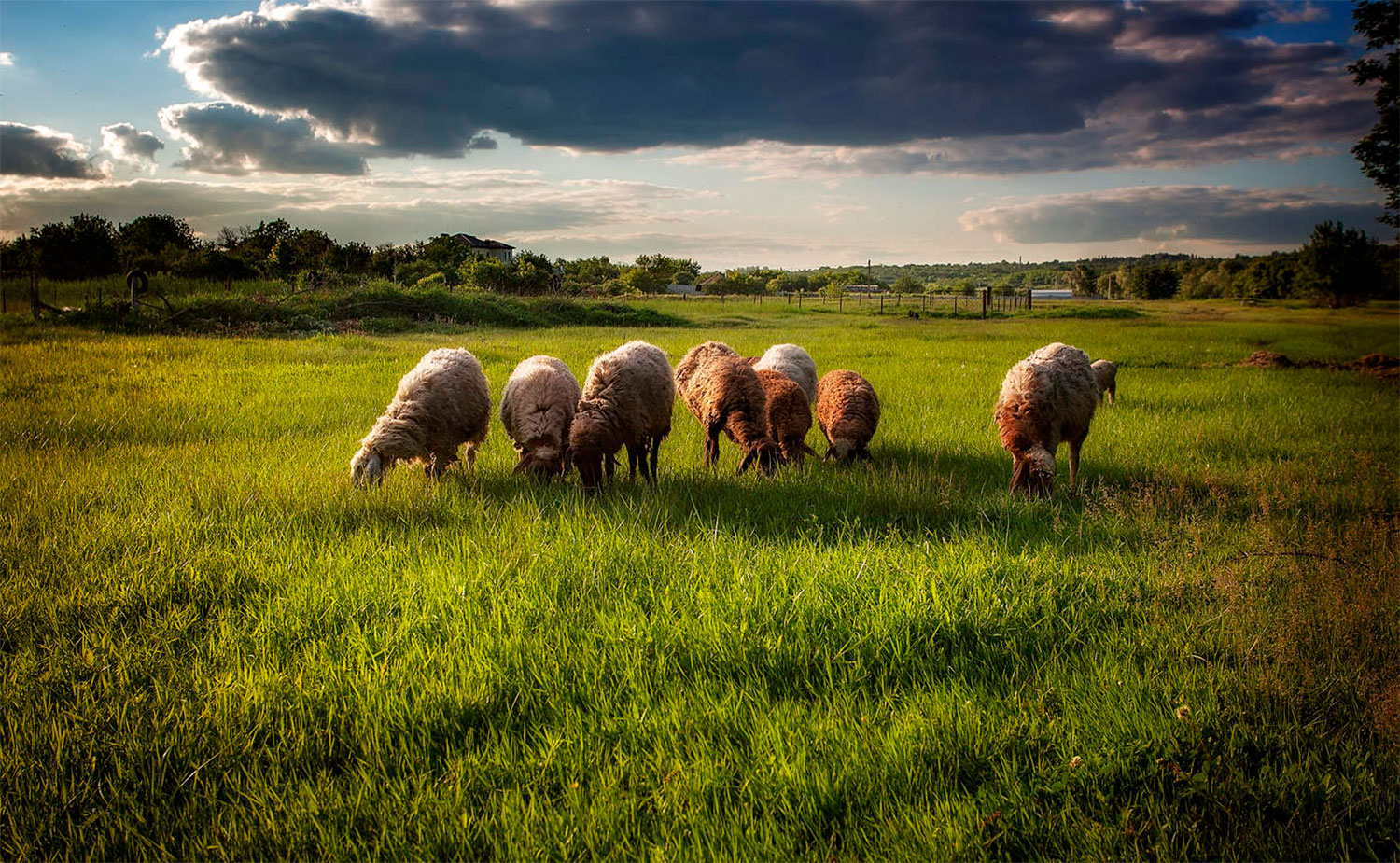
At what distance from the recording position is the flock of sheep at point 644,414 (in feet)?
24.7

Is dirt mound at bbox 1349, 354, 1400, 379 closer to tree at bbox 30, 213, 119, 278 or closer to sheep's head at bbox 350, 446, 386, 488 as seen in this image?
sheep's head at bbox 350, 446, 386, 488

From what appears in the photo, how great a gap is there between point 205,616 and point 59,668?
84cm

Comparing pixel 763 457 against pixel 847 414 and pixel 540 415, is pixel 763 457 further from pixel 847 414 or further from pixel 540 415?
pixel 540 415

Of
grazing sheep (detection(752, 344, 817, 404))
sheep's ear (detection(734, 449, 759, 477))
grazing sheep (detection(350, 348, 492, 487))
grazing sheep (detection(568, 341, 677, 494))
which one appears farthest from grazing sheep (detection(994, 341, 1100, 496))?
grazing sheep (detection(350, 348, 492, 487))

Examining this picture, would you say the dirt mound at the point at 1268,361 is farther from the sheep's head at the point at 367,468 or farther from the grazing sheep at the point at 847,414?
the sheep's head at the point at 367,468

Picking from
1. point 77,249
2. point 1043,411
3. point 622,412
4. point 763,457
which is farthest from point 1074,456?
point 77,249

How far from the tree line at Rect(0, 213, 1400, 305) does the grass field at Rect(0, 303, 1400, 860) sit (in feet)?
44.2

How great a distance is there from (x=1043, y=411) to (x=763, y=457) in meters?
3.24

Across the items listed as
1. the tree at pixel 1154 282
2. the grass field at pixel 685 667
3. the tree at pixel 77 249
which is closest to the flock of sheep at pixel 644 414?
the grass field at pixel 685 667

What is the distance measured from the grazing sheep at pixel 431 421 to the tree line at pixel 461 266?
16001 millimetres

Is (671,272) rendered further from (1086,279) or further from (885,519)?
(885,519)

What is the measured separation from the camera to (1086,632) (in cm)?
416

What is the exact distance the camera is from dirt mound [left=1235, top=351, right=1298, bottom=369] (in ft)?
62.3

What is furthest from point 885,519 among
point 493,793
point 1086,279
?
point 1086,279
